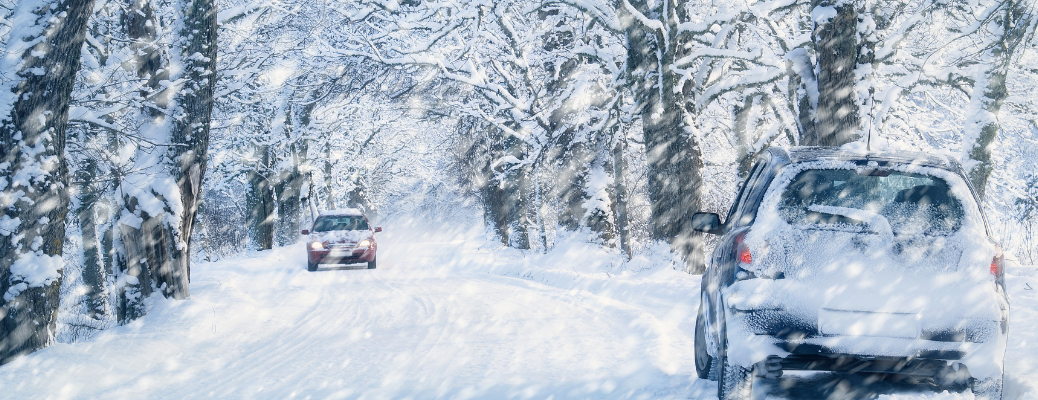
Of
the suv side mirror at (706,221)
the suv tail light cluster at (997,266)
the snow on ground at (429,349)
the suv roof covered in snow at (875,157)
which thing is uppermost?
Result: the suv roof covered in snow at (875,157)

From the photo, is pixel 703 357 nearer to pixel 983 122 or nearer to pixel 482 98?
pixel 983 122

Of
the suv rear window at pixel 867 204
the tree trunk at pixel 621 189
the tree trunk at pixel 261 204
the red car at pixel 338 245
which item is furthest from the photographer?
the tree trunk at pixel 261 204

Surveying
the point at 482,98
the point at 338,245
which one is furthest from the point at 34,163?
the point at 482,98

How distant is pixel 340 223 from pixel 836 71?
1414 cm

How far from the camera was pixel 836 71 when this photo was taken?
945 cm

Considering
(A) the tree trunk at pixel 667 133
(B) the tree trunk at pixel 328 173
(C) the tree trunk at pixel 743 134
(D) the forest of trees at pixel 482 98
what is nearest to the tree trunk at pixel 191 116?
(D) the forest of trees at pixel 482 98

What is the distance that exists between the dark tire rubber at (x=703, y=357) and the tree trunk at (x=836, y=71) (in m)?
4.99

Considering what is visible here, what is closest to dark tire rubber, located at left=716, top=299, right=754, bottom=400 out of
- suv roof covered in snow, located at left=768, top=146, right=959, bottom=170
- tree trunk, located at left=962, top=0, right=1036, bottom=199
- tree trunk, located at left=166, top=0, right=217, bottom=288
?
suv roof covered in snow, located at left=768, top=146, right=959, bottom=170

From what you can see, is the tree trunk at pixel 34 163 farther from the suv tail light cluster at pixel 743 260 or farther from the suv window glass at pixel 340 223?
the suv window glass at pixel 340 223

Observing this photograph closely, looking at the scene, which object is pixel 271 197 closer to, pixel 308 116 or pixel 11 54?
pixel 308 116

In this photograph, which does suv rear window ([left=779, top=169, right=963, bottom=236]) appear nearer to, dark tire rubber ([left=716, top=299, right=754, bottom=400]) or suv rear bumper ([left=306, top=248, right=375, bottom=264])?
dark tire rubber ([left=716, top=299, right=754, bottom=400])

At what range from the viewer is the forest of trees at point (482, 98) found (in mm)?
7383

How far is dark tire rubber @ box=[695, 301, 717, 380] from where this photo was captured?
5.30m

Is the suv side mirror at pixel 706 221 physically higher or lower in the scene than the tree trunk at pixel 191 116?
lower
